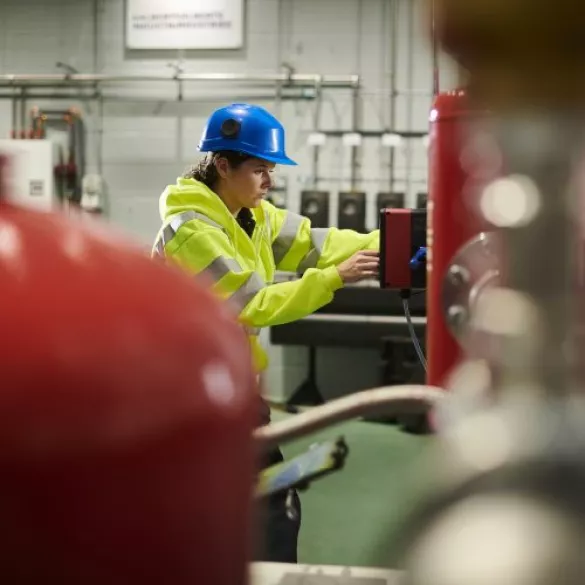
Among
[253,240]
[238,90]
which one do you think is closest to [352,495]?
[253,240]

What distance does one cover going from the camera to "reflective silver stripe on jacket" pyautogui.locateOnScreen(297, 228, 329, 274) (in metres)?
2.20

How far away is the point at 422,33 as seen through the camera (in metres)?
0.31

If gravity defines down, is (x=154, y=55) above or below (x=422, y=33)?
above

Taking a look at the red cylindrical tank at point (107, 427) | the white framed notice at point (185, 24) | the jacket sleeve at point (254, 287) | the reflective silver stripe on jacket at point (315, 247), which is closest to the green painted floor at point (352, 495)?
the jacket sleeve at point (254, 287)

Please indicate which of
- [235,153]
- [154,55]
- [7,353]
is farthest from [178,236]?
[154,55]

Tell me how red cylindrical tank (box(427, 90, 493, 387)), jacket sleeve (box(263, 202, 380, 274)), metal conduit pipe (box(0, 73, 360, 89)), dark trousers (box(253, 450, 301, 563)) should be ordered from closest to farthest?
red cylindrical tank (box(427, 90, 493, 387)) → dark trousers (box(253, 450, 301, 563)) → jacket sleeve (box(263, 202, 380, 274)) → metal conduit pipe (box(0, 73, 360, 89))

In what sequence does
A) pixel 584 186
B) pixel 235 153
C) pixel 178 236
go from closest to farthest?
pixel 584 186 → pixel 178 236 → pixel 235 153

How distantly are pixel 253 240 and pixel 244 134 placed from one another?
0.26 meters

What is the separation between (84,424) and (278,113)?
187 inches

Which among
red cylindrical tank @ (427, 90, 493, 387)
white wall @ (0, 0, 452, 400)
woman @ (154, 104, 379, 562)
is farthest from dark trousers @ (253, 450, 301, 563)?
white wall @ (0, 0, 452, 400)

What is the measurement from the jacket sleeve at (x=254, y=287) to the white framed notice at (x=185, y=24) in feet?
11.5

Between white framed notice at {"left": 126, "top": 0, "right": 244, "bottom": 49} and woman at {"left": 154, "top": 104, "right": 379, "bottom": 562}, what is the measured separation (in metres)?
3.07

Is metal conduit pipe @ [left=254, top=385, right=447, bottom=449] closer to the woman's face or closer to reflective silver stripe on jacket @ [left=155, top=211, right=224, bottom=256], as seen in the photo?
reflective silver stripe on jacket @ [left=155, top=211, right=224, bottom=256]

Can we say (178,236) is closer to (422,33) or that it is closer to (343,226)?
(422,33)
